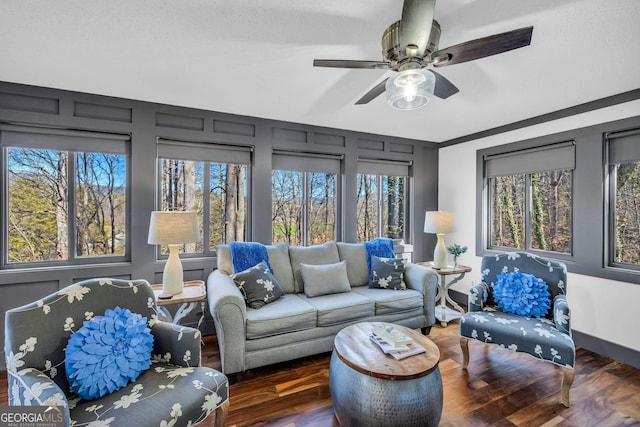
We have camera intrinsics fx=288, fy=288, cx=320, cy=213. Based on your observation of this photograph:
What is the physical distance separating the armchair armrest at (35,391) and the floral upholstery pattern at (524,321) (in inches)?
104

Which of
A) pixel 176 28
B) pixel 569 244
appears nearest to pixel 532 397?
pixel 569 244

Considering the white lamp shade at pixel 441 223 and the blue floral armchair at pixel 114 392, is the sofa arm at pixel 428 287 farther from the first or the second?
the blue floral armchair at pixel 114 392

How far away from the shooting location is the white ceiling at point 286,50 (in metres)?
1.54

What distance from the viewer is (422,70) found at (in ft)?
5.10

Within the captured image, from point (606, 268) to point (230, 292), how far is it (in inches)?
139

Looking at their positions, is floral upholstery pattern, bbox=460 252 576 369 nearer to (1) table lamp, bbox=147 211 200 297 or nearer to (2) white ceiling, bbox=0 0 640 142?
(2) white ceiling, bbox=0 0 640 142

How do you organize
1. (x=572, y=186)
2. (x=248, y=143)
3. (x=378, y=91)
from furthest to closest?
1. (x=248, y=143)
2. (x=572, y=186)
3. (x=378, y=91)

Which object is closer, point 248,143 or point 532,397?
point 532,397

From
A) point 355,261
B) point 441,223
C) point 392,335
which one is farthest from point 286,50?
point 441,223

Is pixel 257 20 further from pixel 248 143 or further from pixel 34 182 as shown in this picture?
Answer: pixel 34 182

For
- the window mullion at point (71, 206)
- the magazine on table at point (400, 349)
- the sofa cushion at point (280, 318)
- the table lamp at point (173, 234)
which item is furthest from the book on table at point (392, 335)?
the window mullion at point (71, 206)

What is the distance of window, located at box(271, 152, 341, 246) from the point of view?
3.68 m

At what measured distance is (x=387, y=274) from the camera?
316 cm

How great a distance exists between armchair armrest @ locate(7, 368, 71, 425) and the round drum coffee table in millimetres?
1303
